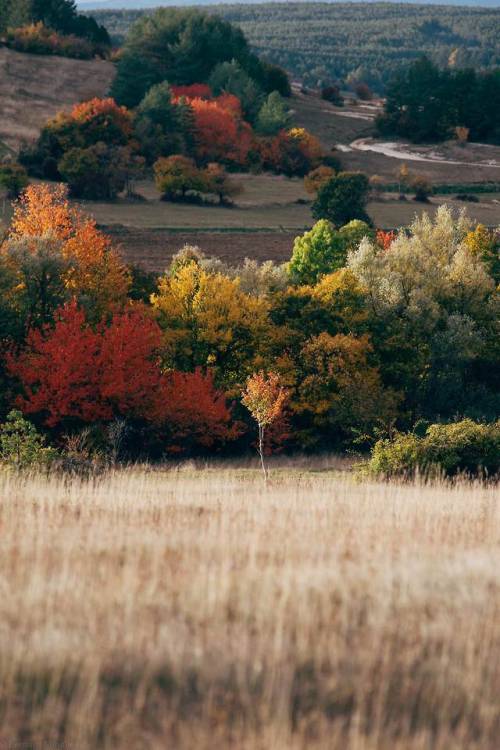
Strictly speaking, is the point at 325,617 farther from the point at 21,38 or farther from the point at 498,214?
the point at 21,38

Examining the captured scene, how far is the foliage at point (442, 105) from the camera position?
17112cm

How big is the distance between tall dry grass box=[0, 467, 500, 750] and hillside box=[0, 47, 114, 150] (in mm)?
118917

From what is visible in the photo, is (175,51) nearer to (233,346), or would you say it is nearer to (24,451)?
(233,346)

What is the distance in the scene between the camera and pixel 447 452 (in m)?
37.8

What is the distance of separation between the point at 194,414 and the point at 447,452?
1781 cm

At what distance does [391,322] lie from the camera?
6362 cm

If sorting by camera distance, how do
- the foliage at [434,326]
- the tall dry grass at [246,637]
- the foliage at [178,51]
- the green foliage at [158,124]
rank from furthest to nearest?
the foliage at [178,51]
the green foliage at [158,124]
the foliage at [434,326]
the tall dry grass at [246,637]

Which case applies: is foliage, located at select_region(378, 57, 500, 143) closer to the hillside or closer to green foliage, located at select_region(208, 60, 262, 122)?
green foliage, located at select_region(208, 60, 262, 122)

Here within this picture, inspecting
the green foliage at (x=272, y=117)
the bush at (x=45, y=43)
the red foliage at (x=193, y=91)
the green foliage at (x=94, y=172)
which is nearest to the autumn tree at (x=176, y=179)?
the green foliage at (x=94, y=172)

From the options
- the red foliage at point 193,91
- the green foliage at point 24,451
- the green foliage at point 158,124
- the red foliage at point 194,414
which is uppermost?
the red foliage at point 193,91

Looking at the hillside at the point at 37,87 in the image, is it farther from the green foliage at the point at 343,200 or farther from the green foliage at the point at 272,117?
the green foliage at the point at 343,200

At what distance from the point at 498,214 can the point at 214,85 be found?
220 feet

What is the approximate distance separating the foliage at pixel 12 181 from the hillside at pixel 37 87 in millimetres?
18262

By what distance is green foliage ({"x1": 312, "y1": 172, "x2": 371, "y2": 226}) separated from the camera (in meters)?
106
